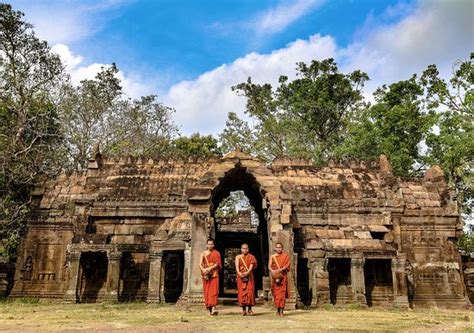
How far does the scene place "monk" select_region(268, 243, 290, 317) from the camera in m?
11.4

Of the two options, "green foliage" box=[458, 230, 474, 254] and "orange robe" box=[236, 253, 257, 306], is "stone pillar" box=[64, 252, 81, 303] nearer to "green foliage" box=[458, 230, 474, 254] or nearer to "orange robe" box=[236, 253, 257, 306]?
"orange robe" box=[236, 253, 257, 306]

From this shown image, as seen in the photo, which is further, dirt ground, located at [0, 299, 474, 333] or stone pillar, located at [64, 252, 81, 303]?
stone pillar, located at [64, 252, 81, 303]

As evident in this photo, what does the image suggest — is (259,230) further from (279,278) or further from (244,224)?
(244,224)

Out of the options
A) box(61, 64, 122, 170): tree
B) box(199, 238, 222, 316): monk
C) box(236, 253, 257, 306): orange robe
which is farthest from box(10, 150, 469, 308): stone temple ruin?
box(61, 64, 122, 170): tree

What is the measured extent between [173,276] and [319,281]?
5749 mm

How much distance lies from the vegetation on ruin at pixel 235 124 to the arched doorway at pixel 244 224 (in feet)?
17.1

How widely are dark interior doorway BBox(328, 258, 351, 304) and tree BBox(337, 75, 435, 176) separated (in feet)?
45.2

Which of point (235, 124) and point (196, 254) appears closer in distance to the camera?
point (196, 254)

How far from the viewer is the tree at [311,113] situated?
37.1 metres

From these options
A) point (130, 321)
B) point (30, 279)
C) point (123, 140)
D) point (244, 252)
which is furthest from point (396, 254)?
point (123, 140)

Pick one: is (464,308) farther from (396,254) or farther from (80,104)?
(80,104)

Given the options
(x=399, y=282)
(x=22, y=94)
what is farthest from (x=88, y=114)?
(x=399, y=282)

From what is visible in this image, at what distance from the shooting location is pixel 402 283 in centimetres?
1596

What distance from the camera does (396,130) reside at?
1169 inches
